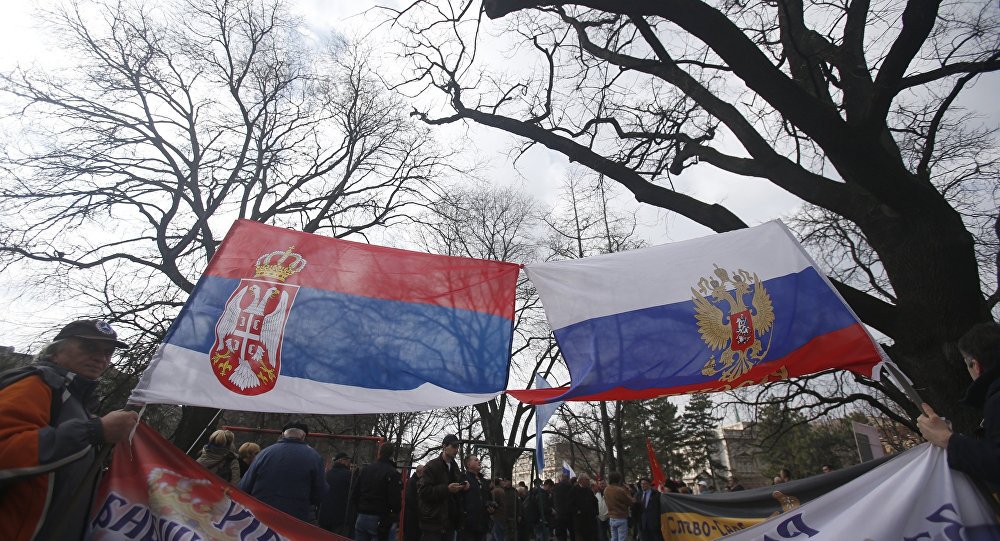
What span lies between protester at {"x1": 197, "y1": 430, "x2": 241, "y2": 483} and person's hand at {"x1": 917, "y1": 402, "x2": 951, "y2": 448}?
18.9ft

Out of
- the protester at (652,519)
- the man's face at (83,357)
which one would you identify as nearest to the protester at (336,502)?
the protester at (652,519)

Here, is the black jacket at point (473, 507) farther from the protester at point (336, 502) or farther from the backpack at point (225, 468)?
the backpack at point (225, 468)

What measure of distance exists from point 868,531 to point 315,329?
3.51 meters

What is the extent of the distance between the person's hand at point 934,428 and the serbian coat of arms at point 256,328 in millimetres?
3795

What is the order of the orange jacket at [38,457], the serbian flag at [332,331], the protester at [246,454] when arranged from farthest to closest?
1. the protester at [246,454]
2. the serbian flag at [332,331]
3. the orange jacket at [38,457]

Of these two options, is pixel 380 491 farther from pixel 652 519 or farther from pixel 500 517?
pixel 500 517

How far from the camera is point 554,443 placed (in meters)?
33.6

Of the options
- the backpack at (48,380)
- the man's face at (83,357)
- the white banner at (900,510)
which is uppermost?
the man's face at (83,357)

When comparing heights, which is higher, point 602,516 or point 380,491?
point 380,491

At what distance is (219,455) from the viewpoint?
5.34 metres

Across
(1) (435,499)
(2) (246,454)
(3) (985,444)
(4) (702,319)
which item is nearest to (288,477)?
(2) (246,454)

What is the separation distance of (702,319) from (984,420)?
1657mm

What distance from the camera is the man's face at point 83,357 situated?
2.52 meters

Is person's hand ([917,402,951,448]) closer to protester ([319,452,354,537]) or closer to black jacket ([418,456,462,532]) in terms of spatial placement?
black jacket ([418,456,462,532])
